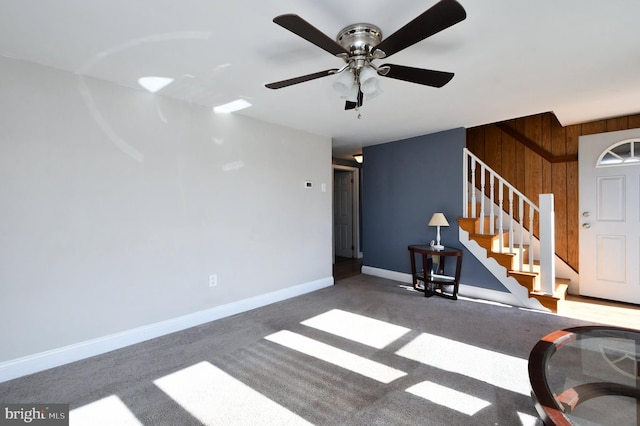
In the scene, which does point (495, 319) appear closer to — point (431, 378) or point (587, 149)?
point (431, 378)

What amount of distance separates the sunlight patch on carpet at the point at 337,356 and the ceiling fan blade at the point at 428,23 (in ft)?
6.76

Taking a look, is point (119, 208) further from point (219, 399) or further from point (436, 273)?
point (436, 273)

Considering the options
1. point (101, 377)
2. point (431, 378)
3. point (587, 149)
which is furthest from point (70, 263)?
point (587, 149)

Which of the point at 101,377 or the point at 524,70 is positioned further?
the point at 524,70

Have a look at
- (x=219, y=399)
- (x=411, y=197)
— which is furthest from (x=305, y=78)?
(x=411, y=197)

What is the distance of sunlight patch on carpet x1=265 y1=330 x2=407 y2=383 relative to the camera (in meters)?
2.04

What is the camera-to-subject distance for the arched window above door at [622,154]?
3410mm

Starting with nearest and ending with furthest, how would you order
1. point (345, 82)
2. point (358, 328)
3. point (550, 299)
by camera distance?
Result: point (345, 82) → point (358, 328) → point (550, 299)

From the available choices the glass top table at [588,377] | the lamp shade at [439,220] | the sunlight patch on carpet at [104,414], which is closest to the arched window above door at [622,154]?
the lamp shade at [439,220]

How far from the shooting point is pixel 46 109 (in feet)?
7.17

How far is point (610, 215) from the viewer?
3.56 m

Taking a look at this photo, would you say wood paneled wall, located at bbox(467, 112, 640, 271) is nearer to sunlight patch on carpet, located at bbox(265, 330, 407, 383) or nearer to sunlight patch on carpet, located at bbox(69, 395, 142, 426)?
sunlight patch on carpet, located at bbox(265, 330, 407, 383)

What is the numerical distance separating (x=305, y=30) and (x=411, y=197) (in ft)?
11.3

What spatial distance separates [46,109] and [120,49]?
0.80m
